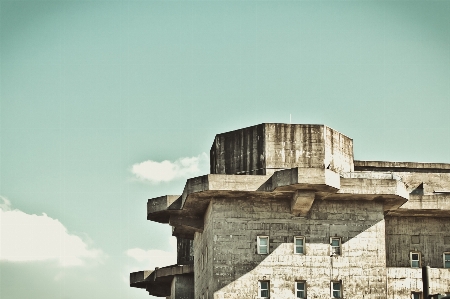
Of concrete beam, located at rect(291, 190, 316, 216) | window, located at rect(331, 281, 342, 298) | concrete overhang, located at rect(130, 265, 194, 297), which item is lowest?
window, located at rect(331, 281, 342, 298)

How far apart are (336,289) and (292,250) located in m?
3.11

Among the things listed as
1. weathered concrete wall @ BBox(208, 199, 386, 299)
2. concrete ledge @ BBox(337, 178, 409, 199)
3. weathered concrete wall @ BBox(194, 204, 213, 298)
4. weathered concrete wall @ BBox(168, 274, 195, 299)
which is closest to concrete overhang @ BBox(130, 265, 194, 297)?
weathered concrete wall @ BBox(168, 274, 195, 299)

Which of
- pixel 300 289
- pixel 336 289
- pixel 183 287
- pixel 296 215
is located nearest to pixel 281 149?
pixel 296 215

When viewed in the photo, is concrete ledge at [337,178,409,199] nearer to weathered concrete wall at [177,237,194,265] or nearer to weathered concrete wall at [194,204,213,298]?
weathered concrete wall at [194,204,213,298]

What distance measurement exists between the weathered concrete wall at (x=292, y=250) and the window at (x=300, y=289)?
0.94ft

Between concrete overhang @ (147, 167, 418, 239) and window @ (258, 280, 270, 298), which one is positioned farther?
window @ (258, 280, 270, 298)

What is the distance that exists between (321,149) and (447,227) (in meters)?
9.89

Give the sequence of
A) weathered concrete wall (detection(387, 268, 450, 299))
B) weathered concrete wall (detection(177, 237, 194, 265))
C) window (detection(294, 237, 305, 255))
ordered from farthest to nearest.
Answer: weathered concrete wall (detection(177, 237, 194, 265)) → weathered concrete wall (detection(387, 268, 450, 299)) → window (detection(294, 237, 305, 255))

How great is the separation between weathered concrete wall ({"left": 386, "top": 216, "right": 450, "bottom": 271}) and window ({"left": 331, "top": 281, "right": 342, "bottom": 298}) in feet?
17.8

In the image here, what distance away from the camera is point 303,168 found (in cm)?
4572

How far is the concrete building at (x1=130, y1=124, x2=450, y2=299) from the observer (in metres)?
47.3

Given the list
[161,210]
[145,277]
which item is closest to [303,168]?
[161,210]

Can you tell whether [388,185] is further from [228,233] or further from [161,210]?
[161,210]

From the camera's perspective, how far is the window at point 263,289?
156 feet
